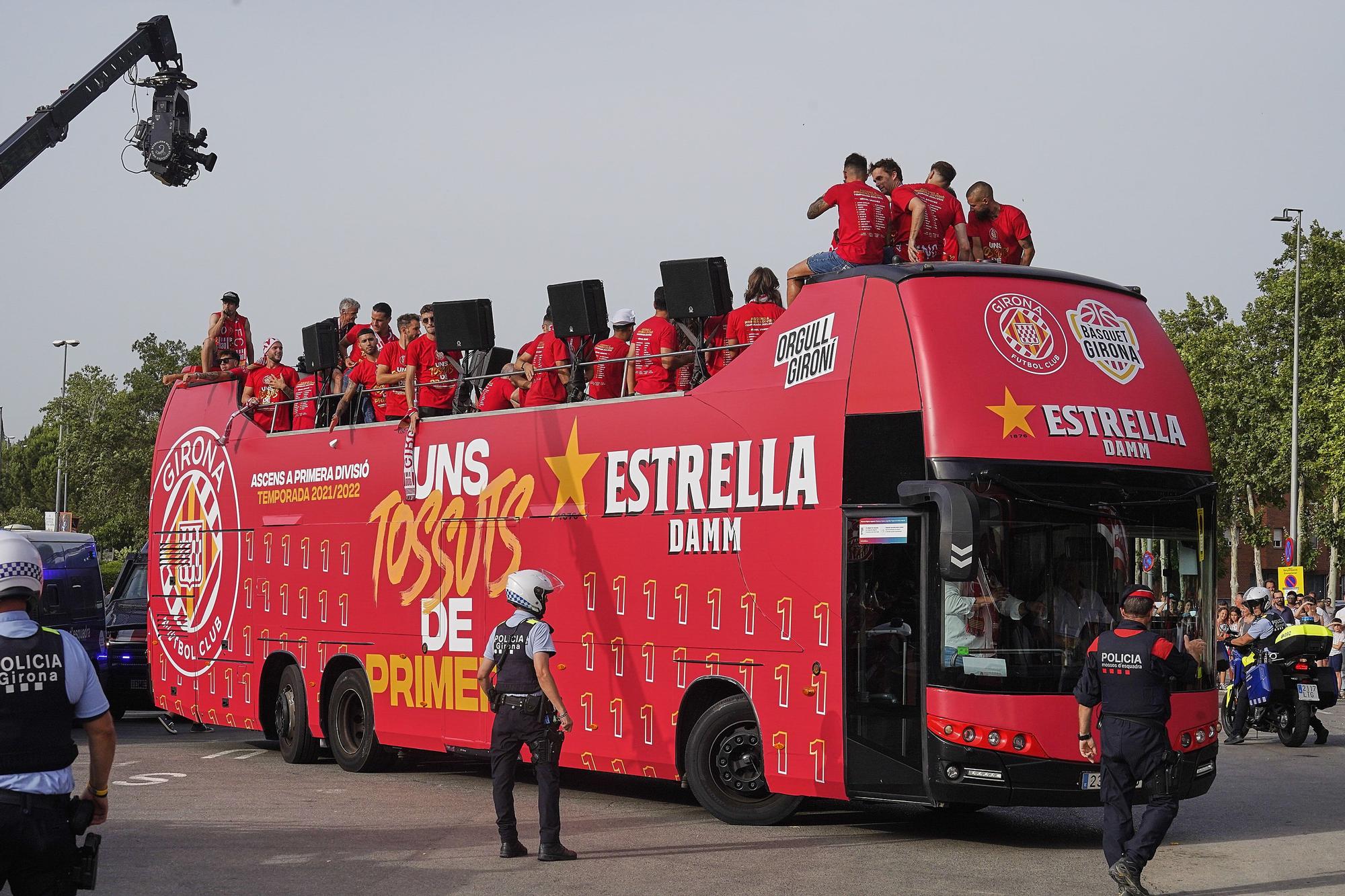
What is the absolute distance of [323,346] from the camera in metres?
16.8

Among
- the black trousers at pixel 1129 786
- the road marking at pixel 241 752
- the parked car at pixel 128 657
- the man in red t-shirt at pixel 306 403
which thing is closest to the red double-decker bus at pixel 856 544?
the black trousers at pixel 1129 786

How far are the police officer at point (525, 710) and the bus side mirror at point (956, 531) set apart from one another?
2448 millimetres

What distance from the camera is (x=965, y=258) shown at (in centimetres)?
1261

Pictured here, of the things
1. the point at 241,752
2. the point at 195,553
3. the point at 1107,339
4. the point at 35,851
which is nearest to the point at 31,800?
the point at 35,851

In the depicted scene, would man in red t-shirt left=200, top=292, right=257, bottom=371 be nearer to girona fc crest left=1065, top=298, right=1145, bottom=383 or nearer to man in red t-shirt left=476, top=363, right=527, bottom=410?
man in red t-shirt left=476, top=363, right=527, bottom=410

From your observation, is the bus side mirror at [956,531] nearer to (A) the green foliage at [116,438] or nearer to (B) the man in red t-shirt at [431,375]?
(B) the man in red t-shirt at [431,375]

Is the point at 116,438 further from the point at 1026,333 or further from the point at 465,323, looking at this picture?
the point at 1026,333

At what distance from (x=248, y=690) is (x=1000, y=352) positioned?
9.55 meters

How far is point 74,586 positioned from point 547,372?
28.2ft

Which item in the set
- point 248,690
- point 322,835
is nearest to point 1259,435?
point 248,690

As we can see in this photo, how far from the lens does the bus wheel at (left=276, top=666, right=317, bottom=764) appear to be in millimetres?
16172

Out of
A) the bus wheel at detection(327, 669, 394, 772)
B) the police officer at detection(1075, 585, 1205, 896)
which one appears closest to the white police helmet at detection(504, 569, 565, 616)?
the police officer at detection(1075, 585, 1205, 896)

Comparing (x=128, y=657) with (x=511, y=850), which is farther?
(x=128, y=657)

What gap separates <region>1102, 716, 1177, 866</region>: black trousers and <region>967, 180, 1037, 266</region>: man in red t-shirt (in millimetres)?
4875
